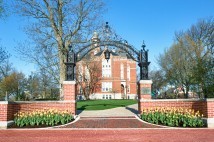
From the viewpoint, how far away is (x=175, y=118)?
14422 mm

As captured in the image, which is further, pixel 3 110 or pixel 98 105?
pixel 98 105

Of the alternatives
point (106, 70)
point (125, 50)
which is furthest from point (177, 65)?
point (106, 70)

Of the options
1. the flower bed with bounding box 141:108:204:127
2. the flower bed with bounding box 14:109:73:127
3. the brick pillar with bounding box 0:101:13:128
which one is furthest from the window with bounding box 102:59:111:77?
the brick pillar with bounding box 0:101:13:128

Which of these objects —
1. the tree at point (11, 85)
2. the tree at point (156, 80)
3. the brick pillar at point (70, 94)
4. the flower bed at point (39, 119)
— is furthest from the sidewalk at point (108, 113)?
the tree at point (11, 85)

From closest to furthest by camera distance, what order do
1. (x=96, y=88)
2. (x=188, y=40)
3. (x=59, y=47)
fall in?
(x=59, y=47), (x=188, y=40), (x=96, y=88)

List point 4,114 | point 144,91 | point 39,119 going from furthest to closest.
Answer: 1. point 144,91
2. point 39,119
3. point 4,114

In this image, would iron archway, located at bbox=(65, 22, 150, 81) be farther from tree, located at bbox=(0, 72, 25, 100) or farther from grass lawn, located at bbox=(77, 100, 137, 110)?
tree, located at bbox=(0, 72, 25, 100)

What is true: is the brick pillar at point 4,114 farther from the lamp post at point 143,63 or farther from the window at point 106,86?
the window at point 106,86

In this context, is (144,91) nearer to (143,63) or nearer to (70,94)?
(143,63)

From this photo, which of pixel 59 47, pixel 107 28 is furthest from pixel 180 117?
pixel 59 47

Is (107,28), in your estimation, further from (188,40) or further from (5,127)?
(188,40)

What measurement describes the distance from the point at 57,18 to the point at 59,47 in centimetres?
263

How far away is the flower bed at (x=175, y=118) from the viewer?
46.0ft

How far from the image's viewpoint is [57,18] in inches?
990
